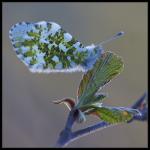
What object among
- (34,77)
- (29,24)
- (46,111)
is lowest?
(46,111)

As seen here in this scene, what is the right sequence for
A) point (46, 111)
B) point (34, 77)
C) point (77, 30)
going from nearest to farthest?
1. point (46, 111)
2. point (34, 77)
3. point (77, 30)

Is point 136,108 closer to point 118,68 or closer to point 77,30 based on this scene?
point 118,68

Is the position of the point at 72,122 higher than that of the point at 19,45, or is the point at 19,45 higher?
the point at 19,45

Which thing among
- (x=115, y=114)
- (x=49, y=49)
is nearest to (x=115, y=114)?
(x=115, y=114)

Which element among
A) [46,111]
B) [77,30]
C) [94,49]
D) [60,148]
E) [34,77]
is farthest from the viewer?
[77,30]

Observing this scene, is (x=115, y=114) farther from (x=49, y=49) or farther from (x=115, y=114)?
(x=49, y=49)

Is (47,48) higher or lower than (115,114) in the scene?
higher

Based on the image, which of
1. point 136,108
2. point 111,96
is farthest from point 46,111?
point 136,108
